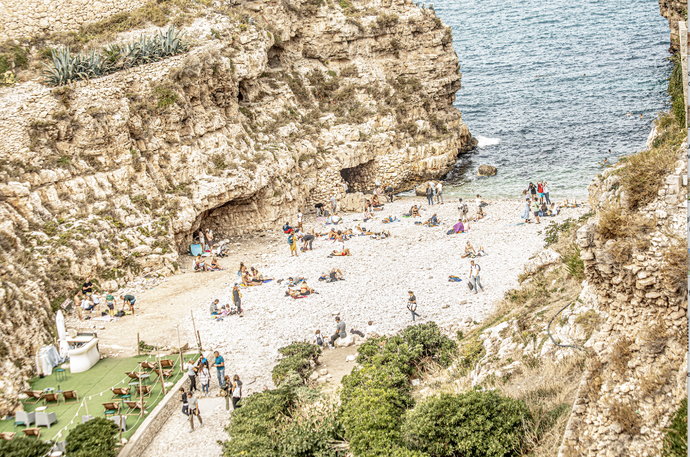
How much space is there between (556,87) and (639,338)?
192 feet

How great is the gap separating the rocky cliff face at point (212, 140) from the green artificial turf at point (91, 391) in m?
1.00

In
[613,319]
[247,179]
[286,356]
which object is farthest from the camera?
[247,179]

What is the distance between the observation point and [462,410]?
31.4 ft

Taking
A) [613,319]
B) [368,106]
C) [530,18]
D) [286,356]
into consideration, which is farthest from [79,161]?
[530,18]

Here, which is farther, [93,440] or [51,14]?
[51,14]

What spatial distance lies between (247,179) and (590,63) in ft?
175

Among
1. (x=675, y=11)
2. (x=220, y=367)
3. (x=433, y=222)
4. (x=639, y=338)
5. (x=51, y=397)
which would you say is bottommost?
(x=433, y=222)

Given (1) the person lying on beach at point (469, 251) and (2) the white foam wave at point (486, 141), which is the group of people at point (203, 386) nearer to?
(1) the person lying on beach at point (469, 251)

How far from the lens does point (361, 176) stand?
39.4 meters

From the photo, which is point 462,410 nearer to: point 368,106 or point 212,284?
point 212,284

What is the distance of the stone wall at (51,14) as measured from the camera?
2864cm

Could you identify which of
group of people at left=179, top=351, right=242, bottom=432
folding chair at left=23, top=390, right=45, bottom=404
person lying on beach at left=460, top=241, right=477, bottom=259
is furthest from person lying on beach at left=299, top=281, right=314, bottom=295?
folding chair at left=23, top=390, right=45, bottom=404

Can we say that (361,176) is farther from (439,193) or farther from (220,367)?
(220,367)

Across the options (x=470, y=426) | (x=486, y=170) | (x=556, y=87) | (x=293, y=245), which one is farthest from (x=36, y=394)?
(x=556, y=87)
